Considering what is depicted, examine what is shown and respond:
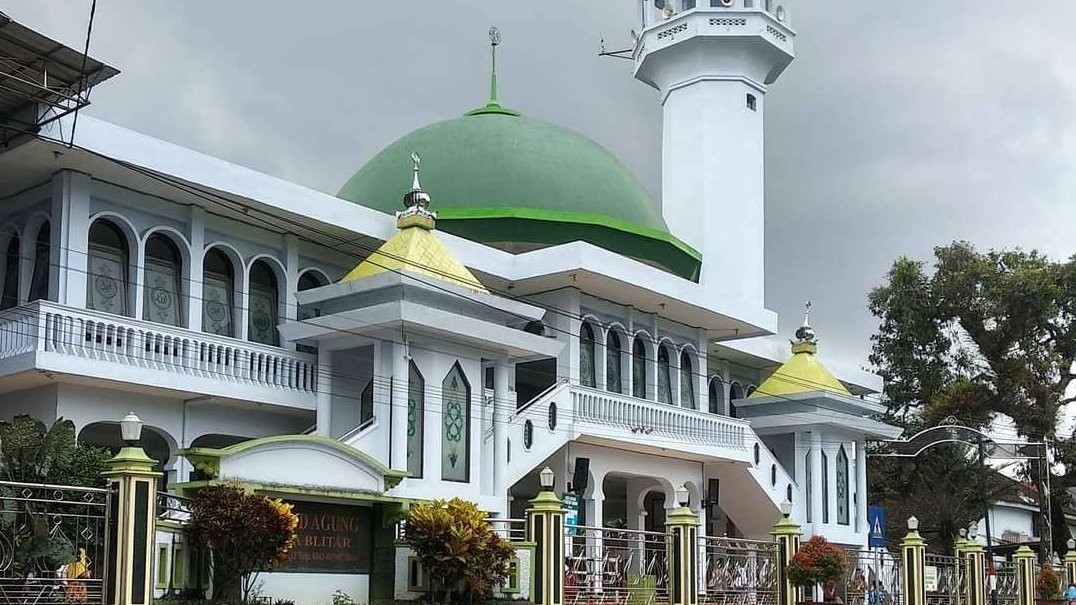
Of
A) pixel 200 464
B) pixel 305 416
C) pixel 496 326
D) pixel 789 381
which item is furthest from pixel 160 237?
pixel 789 381

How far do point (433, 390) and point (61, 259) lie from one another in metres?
5.43

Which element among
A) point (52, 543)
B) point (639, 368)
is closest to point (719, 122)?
point (639, 368)

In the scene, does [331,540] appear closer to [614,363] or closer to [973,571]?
[614,363]

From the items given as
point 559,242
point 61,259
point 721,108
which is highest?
point 721,108

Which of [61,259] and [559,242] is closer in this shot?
[61,259]

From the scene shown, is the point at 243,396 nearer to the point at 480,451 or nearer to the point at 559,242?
the point at 480,451

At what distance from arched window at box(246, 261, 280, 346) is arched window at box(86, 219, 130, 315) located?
2.20m

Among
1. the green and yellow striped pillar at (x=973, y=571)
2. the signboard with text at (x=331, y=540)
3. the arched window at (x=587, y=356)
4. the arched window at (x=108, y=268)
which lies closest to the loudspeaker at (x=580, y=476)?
the arched window at (x=587, y=356)

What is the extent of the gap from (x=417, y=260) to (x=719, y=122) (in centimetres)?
1440

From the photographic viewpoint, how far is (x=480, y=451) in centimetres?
2077

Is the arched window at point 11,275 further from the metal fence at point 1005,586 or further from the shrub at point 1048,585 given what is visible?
the shrub at point 1048,585

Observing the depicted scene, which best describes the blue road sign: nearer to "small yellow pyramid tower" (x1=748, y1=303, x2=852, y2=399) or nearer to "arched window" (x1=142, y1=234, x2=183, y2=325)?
"small yellow pyramid tower" (x1=748, y1=303, x2=852, y2=399)

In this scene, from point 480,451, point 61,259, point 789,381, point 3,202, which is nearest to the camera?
point 61,259

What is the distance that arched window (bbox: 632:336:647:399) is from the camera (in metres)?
26.5
